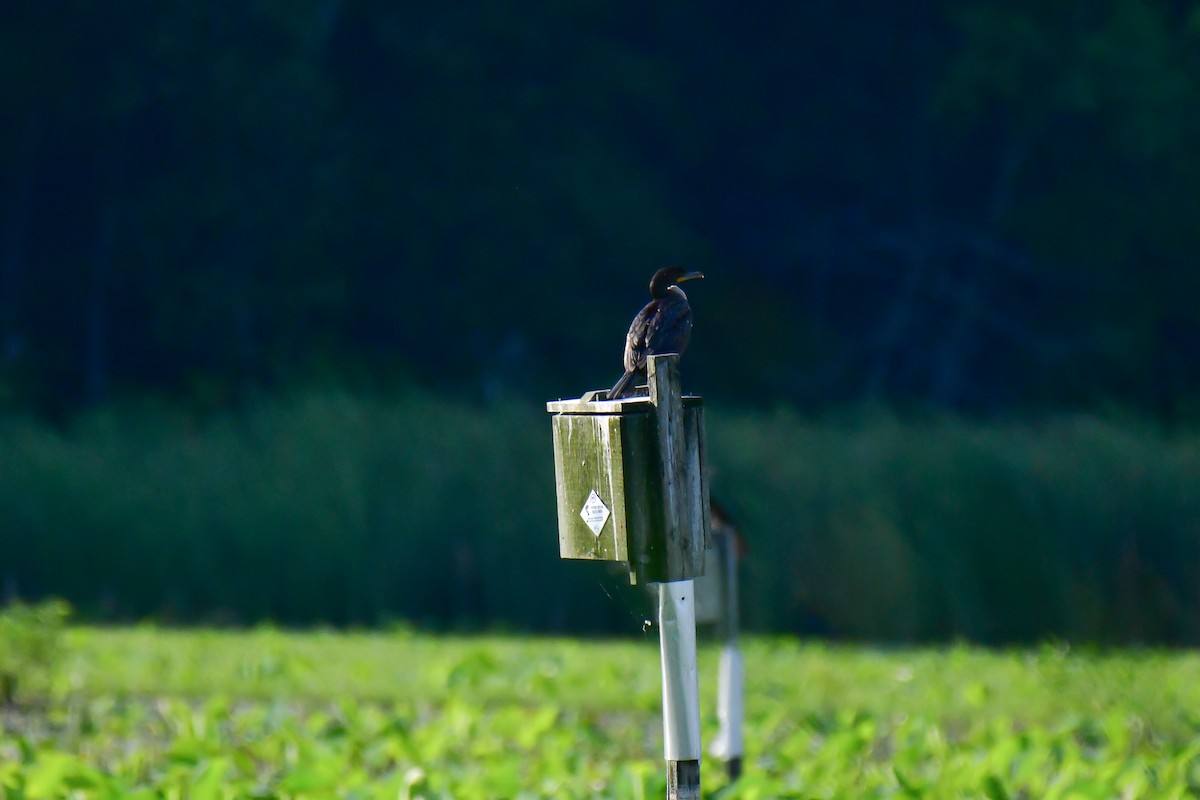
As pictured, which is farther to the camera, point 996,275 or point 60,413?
point 996,275

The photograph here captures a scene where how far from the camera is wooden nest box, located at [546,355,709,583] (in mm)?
3701

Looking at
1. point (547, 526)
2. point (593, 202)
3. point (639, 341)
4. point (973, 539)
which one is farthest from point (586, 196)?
point (639, 341)

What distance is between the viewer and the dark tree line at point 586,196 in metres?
21.4

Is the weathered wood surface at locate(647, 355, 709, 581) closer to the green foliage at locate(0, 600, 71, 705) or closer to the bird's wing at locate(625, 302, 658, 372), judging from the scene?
the bird's wing at locate(625, 302, 658, 372)

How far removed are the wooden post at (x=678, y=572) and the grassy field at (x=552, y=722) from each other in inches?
40.6

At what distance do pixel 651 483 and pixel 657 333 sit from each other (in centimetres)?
37

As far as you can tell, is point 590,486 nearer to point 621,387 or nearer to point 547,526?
point 621,387

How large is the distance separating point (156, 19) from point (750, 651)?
45.5ft

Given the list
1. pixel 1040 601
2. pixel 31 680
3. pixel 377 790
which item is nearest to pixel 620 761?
pixel 377 790

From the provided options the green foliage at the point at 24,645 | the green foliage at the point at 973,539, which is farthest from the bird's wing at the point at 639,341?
the green foliage at the point at 973,539

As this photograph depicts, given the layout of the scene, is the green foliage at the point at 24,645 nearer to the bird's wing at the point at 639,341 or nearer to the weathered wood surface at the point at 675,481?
the bird's wing at the point at 639,341

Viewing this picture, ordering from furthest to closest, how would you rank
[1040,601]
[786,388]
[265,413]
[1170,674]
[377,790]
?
[786,388], [265,413], [1040,601], [1170,674], [377,790]

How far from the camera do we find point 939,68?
2338 centimetres

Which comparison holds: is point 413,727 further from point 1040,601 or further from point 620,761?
point 1040,601
